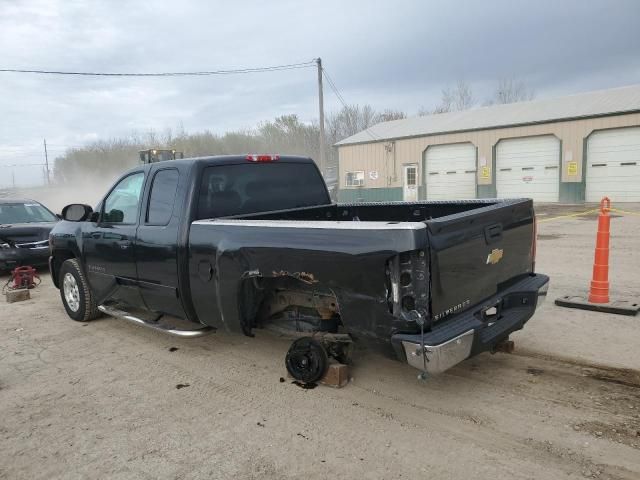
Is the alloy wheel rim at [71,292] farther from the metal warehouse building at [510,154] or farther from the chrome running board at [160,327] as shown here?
the metal warehouse building at [510,154]

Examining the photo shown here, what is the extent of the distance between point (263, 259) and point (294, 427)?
122 centimetres

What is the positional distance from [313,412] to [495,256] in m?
1.79

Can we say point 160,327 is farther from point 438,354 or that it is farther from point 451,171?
point 451,171

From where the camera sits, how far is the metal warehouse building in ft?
71.7

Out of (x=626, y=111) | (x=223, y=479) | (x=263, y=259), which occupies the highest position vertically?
(x=626, y=111)

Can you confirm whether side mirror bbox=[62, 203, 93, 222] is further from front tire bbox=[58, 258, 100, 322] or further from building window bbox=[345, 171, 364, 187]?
building window bbox=[345, 171, 364, 187]

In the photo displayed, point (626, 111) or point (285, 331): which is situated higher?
point (626, 111)

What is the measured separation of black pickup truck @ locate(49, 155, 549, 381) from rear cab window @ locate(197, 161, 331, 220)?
1cm

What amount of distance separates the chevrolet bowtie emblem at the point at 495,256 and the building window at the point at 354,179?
2770 cm

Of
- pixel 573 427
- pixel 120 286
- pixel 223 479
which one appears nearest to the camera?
pixel 223 479

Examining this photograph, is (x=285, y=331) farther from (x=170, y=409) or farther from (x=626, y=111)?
(x=626, y=111)

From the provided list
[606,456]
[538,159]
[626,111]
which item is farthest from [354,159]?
[606,456]

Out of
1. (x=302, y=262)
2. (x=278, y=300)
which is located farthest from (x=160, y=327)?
(x=302, y=262)

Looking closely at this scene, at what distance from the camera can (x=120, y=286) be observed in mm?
5336
